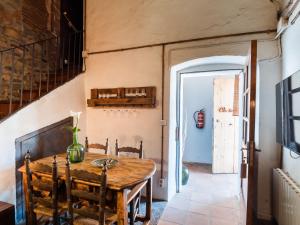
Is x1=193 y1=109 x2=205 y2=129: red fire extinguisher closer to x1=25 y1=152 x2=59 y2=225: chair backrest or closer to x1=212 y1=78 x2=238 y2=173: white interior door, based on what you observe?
x1=212 y1=78 x2=238 y2=173: white interior door

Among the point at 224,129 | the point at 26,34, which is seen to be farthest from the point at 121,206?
the point at 26,34

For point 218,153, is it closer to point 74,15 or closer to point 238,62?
point 238,62

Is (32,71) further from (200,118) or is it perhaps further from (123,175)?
(200,118)

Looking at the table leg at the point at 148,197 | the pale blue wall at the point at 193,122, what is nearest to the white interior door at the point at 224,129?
A: the pale blue wall at the point at 193,122

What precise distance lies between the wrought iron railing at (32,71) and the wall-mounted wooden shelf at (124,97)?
580 mm

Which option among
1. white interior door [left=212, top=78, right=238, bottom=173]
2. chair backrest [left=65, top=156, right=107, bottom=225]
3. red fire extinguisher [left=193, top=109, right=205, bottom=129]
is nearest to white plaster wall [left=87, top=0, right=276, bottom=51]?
white interior door [left=212, top=78, right=238, bottom=173]

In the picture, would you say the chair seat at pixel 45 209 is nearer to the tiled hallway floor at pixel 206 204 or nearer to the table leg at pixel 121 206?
the table leg at pixel 121 206

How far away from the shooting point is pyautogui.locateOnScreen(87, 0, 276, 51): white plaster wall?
8.69 feet

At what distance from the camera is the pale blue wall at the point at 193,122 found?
17.3 ft

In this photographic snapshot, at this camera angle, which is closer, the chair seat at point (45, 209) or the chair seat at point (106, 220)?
the chair seat at point (106, 220)

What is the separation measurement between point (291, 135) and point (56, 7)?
5.19 m

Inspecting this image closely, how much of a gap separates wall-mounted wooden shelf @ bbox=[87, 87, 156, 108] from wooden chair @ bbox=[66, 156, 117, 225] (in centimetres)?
158

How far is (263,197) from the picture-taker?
2.61 metres

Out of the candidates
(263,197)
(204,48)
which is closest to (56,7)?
(204,48)
